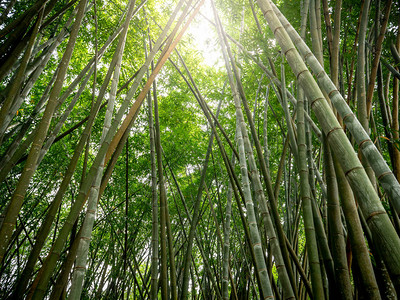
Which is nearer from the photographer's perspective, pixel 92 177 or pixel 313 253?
pixel 92 177

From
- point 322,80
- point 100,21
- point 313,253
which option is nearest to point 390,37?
point 322,80

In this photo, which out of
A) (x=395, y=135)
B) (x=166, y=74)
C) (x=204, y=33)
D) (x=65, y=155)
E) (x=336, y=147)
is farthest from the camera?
(x=166, y=74)

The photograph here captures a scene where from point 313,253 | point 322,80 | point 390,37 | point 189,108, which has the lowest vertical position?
point 313,253

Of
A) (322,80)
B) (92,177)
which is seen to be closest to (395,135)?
(322,80)

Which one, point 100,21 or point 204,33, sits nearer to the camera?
point 204,33

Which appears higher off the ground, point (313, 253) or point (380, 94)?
point (380, 94)

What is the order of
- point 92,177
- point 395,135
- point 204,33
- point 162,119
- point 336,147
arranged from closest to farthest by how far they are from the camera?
point 336,147 < point 92,177 < point 395,135 < point 204,33 < point 162,119

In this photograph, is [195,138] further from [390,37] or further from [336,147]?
[336,147]

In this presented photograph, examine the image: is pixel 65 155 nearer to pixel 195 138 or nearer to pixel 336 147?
pixel 195 138

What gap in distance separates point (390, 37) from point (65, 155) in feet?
14.4

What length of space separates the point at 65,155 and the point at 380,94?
13.8 ft

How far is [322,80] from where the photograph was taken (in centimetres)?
95

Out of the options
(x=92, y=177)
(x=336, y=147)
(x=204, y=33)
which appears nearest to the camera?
(x=336, y=147)

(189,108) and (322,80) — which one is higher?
(189,108)
